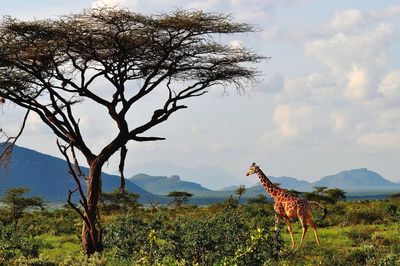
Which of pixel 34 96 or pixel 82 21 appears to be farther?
pixel 34 96

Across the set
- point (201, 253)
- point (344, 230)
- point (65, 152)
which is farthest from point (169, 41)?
point (344, 230)

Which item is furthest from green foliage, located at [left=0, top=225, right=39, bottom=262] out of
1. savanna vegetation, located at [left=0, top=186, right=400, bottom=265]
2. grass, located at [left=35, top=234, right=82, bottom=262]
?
grass, located at [left=35, top=234, right=82, bottom=262]

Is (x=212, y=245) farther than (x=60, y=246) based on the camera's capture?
No

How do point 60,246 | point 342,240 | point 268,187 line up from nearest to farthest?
point 268,187 < point 342,240 < point 60,246

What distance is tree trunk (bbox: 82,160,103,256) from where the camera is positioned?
18266 mm

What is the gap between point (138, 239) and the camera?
1736 centimetres

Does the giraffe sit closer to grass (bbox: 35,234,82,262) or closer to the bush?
the bush

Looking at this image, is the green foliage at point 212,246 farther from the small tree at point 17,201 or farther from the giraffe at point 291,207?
the small tree at point 17,201

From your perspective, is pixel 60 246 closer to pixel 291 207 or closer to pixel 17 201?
pixel 291 207

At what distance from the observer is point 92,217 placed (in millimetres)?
18438

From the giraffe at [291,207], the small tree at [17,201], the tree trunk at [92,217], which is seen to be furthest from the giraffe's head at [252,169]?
the small tree at [17,201]

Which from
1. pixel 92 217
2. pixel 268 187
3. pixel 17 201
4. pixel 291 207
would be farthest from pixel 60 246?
pixel 17 201

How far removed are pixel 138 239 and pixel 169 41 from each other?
563 centimetres

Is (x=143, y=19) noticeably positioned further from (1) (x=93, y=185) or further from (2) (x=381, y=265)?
(2) (x=381, y=265)
